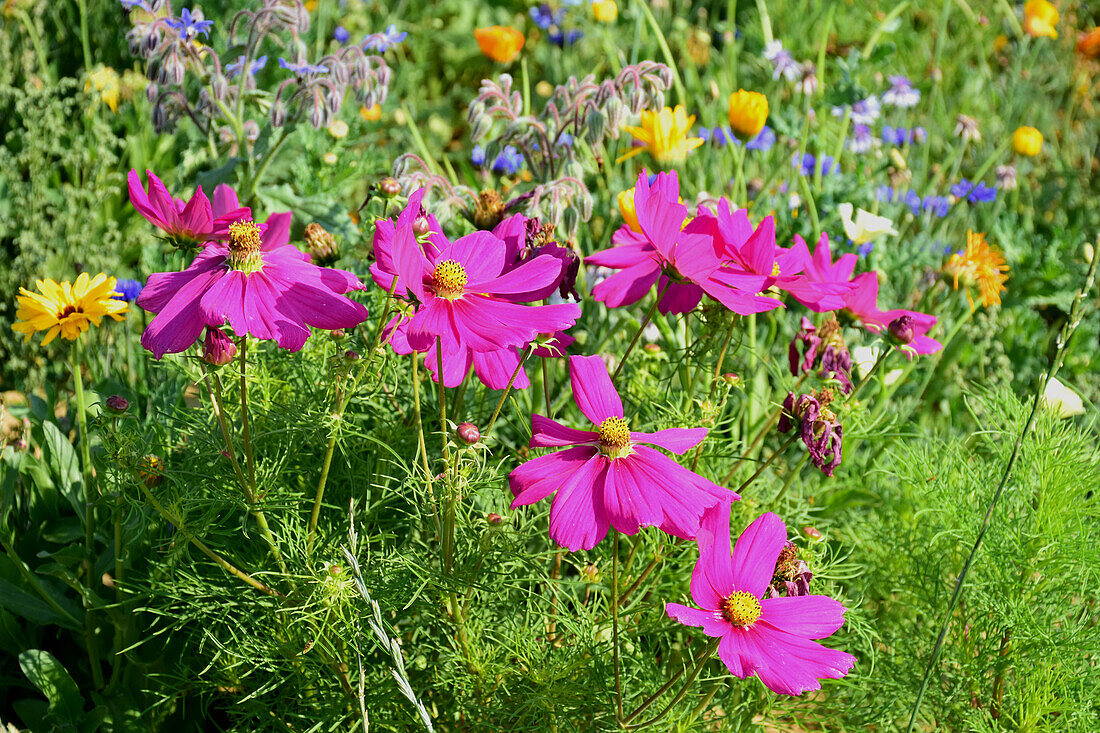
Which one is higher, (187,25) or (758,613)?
(187,25)

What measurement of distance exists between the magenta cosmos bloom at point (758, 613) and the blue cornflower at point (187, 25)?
1580mm

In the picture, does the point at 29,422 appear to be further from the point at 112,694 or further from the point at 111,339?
the point at 112,694

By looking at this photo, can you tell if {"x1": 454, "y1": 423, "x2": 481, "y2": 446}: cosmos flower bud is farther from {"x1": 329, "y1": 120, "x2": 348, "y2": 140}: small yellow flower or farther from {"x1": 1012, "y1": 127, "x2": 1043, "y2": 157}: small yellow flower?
{"x1": 1012, "y1": 127, "x2": 1043, "y2": 157}: small yellow flower

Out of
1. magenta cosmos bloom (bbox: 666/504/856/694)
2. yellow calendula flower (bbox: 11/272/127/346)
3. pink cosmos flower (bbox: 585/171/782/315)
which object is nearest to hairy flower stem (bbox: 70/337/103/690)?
yellow calendula flower (bbox: 11/272/127/346)

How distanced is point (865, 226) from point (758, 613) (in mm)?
1389

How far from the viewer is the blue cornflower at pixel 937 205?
2.78 metres

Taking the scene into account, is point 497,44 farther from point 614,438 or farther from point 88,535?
point 614,438

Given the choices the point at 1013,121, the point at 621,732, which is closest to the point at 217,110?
the point at 621,732

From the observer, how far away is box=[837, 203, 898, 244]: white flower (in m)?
2.14

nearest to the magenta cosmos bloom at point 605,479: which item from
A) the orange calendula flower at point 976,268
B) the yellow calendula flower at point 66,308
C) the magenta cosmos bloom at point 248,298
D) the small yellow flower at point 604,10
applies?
the magenta cosmos bloom at point 248,298

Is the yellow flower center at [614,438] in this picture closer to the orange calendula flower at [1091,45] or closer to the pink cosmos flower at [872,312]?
the pink cosmos flower at [872,312]

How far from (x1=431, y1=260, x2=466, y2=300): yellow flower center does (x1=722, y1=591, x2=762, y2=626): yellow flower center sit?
0.48 m

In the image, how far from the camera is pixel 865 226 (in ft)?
7.15

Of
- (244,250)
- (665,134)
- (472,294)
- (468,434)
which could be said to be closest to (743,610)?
(468,434)
